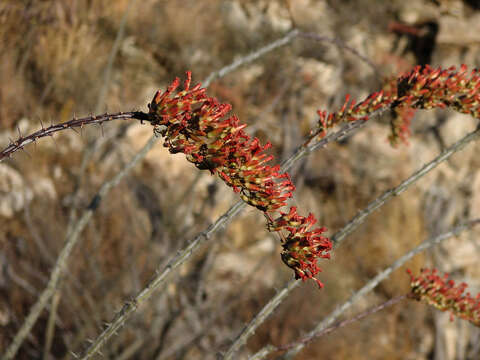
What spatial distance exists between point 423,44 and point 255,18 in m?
3.29

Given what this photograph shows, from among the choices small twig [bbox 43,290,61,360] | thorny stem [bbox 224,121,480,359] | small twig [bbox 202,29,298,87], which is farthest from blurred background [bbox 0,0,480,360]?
thorny stem [bbox 224,121,480,359]

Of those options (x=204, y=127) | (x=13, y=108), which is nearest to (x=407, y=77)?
(x=204, y=127)

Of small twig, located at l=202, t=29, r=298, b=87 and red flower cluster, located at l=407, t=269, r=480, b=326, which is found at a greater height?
small twig, located at l=202, t=29, r=298, b=87

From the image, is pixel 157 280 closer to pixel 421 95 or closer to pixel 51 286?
pixel 51 286

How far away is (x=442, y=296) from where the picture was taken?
3.91 feet

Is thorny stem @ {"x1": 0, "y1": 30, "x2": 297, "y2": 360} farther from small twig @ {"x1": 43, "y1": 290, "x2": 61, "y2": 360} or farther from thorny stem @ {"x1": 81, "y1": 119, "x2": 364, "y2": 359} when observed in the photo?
small twig @ {"x1": 43, "y1": 290, "x2": 61, "y2": 360}

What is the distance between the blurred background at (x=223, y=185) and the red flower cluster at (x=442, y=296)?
214cm

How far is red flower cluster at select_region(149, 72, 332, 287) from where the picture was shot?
762mm

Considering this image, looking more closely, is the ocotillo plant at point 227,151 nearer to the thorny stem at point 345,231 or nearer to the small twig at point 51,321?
the thorny stem at point 345,231

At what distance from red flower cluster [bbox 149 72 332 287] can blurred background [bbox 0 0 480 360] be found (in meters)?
2.40

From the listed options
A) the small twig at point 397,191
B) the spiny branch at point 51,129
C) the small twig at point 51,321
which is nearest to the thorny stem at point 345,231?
the small twig at point 397,191

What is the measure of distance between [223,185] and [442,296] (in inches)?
151

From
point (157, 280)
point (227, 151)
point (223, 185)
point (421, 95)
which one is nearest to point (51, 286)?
point (157, 280)

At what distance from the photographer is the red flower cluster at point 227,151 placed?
762 mm
